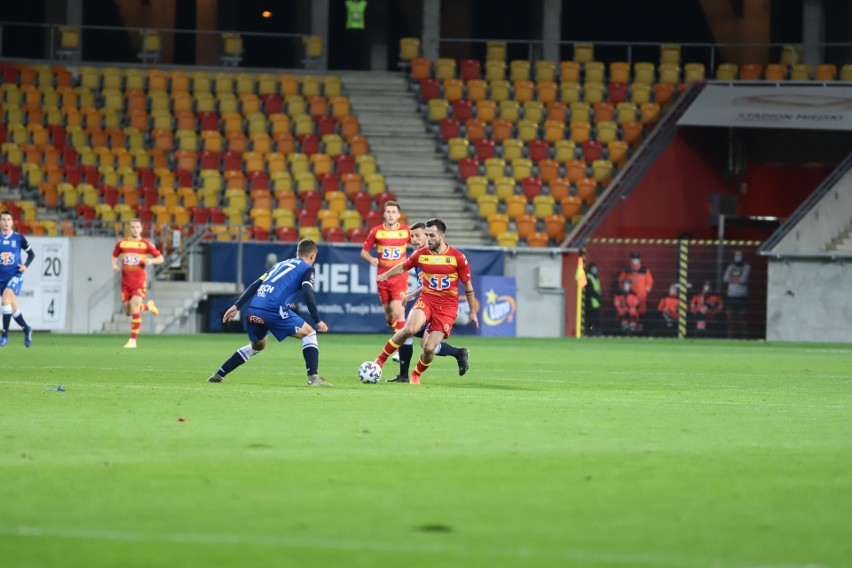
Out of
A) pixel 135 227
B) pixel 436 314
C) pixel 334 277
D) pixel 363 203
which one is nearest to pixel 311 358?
pixel 436 314

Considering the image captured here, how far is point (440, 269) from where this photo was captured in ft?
50.3

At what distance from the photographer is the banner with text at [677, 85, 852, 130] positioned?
35906 mm

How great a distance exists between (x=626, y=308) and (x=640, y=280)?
696 millimetres

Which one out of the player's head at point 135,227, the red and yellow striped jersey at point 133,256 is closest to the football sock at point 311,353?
the player's head at point 135,227

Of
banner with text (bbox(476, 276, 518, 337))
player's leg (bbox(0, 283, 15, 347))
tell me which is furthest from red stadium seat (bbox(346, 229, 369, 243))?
player's leg (bbox(0, 283, 15, 347))

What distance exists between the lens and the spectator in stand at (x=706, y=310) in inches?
1271

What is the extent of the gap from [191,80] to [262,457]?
103 feet

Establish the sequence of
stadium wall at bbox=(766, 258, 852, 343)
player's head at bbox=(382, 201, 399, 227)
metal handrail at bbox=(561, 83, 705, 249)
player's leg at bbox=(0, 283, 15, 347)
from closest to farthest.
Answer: player's head at bbox=(382, 201, 399, 227)
player's leg at bbox=(0, 283, 15, 347)
stadium wall at bbox=(766, 258, 852, 343)
metal handrail at bbox=(561, 83, 705, 249)

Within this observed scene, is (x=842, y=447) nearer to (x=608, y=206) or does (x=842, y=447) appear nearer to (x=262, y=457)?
(x=262, y=457)

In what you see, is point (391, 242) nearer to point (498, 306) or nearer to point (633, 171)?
point (498, 306)

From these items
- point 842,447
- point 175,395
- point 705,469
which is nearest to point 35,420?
point 175,395

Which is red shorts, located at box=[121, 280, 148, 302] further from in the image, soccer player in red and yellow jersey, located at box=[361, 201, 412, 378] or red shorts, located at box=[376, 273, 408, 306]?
red shorts, located at box=[376, 273, 408, 306]

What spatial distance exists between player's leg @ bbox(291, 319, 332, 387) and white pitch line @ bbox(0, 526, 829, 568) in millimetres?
8305

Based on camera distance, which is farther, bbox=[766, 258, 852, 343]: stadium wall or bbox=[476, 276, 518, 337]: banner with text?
bbox=[476, 276, 518, 337]: banner with text
